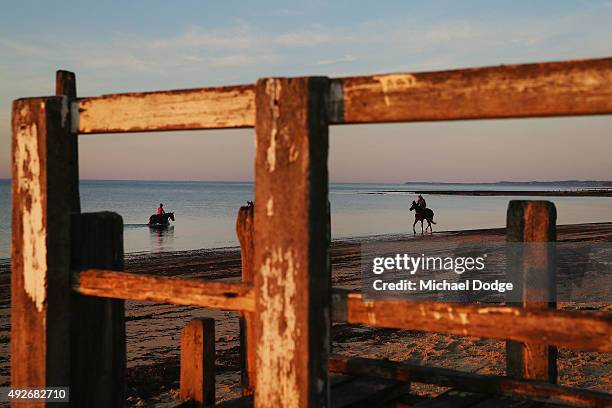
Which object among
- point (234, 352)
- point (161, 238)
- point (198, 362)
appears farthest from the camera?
point (161, 238)

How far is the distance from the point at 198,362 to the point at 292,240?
8.14 ft

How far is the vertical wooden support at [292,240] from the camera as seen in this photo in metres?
2.30

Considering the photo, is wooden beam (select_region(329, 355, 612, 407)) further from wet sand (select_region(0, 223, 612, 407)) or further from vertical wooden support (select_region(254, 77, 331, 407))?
wet sand (select_region(0, 223, 612, 407))

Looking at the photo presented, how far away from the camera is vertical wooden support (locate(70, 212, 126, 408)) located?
319 cm

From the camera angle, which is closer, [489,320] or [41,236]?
[489,320]

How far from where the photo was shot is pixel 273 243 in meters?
2.37

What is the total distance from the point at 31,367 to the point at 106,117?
1.30 m

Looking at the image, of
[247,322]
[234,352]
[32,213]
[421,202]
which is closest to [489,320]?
[32,213]

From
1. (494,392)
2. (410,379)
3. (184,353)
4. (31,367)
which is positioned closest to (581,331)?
(494,392)

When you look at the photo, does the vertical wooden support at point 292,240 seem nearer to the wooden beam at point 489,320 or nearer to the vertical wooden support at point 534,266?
the wooden beam at point 489,320

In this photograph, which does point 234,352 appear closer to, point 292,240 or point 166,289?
point 166,289

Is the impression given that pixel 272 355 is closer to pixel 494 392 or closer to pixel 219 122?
pixel 219 122

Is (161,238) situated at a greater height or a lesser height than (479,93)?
lesser

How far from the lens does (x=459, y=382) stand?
386 cm
